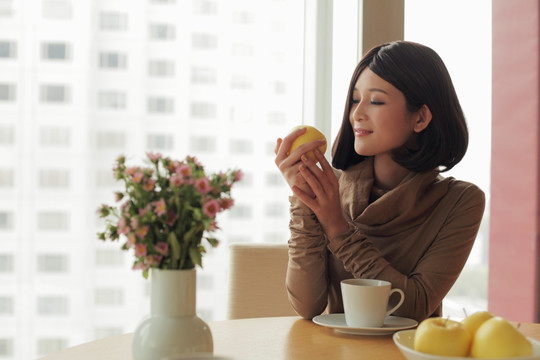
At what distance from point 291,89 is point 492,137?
41.4 inches

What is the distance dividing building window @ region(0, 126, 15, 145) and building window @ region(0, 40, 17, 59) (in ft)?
0.98

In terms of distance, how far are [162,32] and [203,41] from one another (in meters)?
0.19

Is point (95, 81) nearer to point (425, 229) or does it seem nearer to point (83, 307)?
point (83, 307)

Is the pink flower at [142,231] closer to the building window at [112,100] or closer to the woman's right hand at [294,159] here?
the woman's right hand at [294,159]

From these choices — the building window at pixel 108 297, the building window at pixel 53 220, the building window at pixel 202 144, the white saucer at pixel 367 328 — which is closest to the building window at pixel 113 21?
the building window at pixel 202 144

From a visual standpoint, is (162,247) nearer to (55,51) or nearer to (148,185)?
(148,185)

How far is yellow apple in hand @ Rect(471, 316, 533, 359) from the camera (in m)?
0.88

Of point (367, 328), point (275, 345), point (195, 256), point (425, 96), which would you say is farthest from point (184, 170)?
point (425, 96)

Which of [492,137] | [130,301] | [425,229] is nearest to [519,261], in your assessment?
[492,137]

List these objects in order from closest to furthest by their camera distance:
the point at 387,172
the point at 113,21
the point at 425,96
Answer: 1. the point at 425,96
2. the point at 387,172
3. the point at 113,21

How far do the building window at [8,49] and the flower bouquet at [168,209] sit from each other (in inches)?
77.2

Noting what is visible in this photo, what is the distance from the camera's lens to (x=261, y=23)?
2.92 metres

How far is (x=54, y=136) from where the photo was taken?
264 cm

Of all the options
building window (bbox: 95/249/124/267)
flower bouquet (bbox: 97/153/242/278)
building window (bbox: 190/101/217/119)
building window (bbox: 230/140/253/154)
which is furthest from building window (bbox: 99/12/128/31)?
flower bouquet (bbox: 97/153/242/278)
